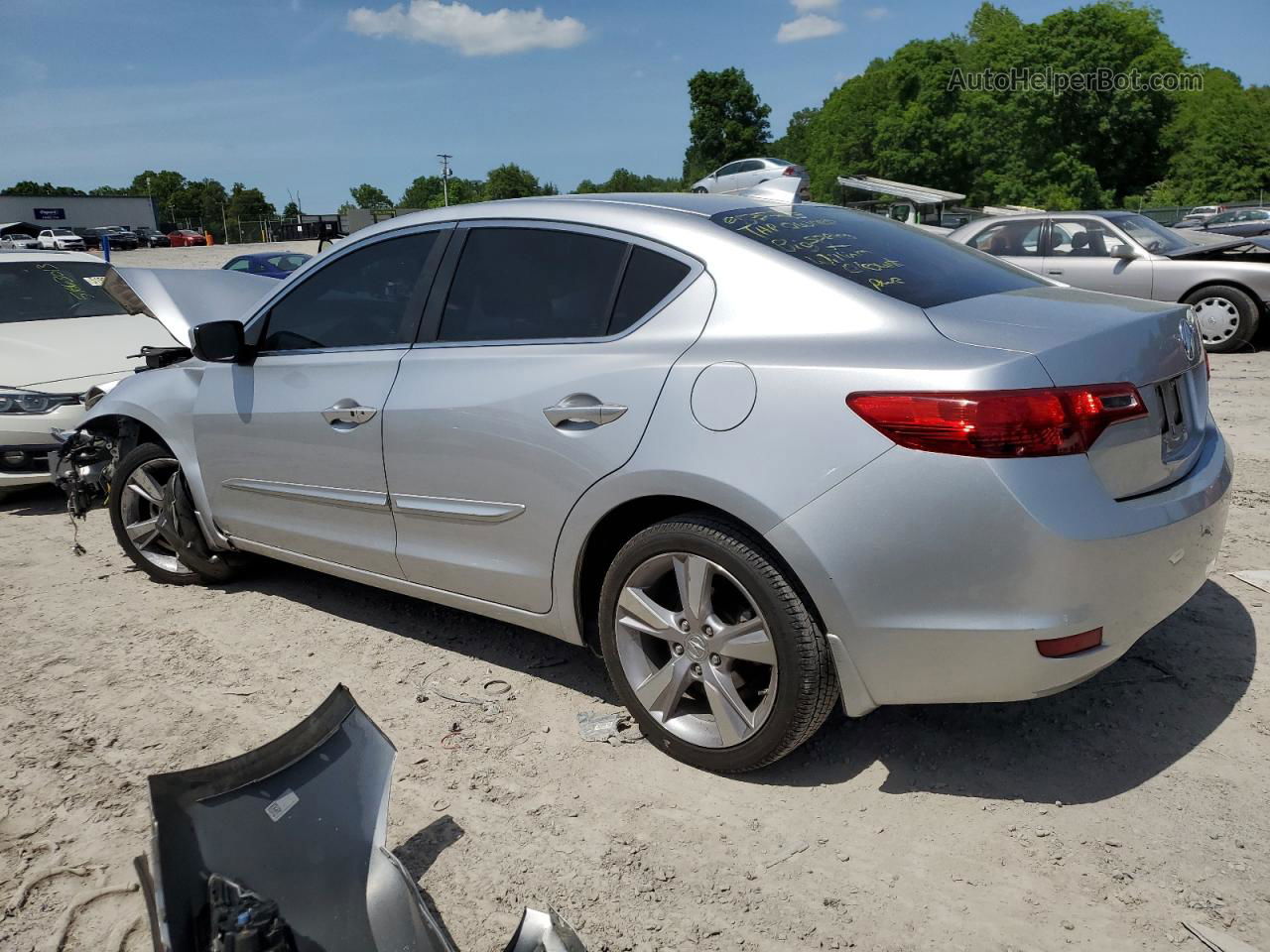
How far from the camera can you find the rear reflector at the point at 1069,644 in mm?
2361

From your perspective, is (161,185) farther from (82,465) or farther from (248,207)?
(82,465)

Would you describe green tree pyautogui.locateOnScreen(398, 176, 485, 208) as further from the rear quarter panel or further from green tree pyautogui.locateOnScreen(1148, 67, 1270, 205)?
the rear quarter panel

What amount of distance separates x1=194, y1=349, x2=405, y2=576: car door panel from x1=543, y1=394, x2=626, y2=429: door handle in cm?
83

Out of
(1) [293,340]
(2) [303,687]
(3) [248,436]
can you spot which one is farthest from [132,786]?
(1) [293,340]

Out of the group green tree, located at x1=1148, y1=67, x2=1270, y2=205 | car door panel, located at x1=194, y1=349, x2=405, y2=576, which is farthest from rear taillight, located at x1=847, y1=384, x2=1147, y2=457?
green tree, located at x1=1148, y1=67, x2=1270, y2=205

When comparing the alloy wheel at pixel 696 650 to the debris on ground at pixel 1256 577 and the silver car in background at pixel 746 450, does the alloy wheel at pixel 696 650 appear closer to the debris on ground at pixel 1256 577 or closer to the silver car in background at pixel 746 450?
the silver car in background at pixel 746 450

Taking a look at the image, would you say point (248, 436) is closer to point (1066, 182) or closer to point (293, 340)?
point (293, 340)

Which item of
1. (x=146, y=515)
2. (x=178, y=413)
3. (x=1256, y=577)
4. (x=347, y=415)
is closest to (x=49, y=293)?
(x=146, y=515)

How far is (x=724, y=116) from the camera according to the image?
327 ft

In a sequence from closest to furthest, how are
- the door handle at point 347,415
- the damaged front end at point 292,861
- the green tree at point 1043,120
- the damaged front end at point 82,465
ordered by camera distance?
the damaged front end at point 292,861 → the door handle at point 347,415 → the damaged front end at point 82,465 → the green tree at point 1043,120

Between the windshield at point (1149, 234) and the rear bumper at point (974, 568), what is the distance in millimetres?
9336

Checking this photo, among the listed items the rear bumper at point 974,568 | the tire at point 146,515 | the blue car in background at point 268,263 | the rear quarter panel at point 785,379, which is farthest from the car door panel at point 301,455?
the blue car in background at point 268,263

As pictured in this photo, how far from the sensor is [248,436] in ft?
13.3

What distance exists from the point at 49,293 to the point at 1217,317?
1123cm
